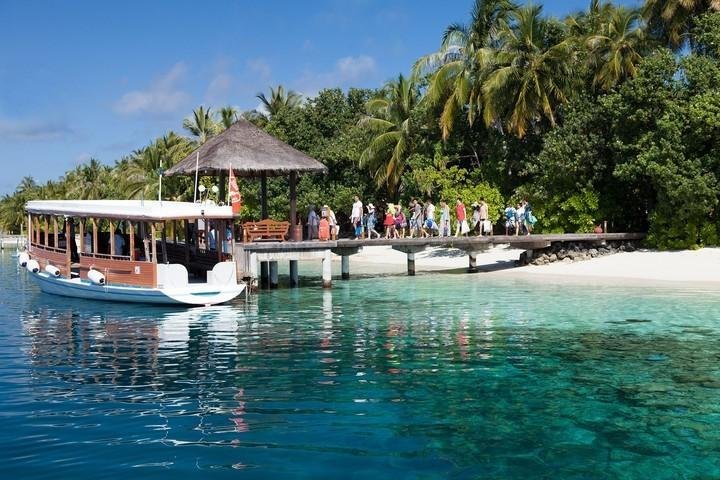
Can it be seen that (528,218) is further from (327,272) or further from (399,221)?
(327,272)

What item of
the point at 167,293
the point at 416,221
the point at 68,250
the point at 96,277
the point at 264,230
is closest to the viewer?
the point at 167,293

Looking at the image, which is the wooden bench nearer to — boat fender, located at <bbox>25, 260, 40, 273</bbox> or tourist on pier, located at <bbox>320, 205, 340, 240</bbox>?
tourist on pier, located at <bbox>320, 205, 340, 240</bbox>

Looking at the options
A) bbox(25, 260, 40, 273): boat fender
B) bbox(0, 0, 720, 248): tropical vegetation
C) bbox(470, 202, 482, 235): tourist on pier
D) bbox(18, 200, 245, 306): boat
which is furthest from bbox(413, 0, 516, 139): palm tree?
bbox(25, 260, 40, 273): boat fender

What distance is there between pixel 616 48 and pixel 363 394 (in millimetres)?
26437

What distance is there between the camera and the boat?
2027cm

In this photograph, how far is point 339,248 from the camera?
1101 inches

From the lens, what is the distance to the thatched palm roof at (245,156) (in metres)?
25.4

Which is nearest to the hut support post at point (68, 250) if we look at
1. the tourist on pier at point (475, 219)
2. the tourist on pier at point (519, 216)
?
the tourist on pier at point (475, 219)

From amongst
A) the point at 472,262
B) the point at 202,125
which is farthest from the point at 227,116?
the point at 472,262

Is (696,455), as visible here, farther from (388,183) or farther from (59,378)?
(388,183)

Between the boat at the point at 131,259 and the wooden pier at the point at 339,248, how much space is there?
5.17 ft

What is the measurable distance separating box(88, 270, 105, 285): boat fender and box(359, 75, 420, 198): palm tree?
21818mm

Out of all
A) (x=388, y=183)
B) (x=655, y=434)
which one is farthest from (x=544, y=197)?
(x=655, y=434)

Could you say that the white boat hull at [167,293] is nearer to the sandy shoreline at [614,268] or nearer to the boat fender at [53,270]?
the boat fender at [53,270]
